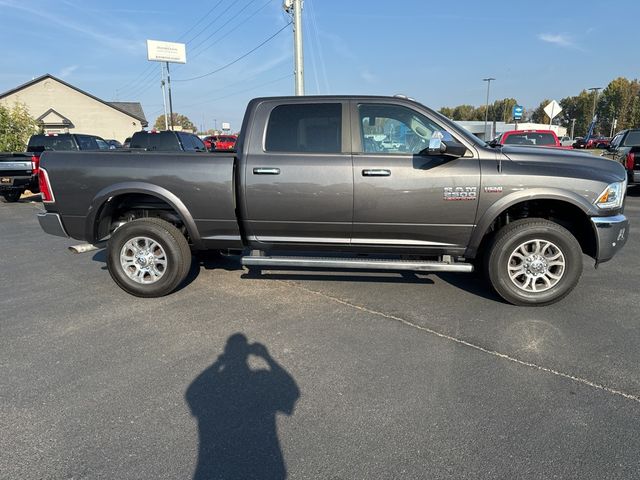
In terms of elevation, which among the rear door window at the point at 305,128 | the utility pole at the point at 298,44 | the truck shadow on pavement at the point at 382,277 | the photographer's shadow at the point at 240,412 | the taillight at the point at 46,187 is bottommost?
the photographer's shadow at the point at 240,412

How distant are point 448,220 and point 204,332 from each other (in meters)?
2.56

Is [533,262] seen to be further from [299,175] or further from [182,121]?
[182,121]

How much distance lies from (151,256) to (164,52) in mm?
52262

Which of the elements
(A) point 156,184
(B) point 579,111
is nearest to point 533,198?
(A) point 156,184

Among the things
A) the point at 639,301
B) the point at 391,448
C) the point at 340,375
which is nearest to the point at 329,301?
the point at 340,375

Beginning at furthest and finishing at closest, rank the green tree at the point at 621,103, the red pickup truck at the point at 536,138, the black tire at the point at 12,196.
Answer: the green tree at the point at 621,103
the black tire at the point at 12,196
the red pickup truck at the point at 536,138

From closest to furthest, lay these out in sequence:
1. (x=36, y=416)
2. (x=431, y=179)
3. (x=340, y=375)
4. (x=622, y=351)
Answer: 1. (x=36, y=416)
2. (x=340, y=375)
3. (x=622, y=351)
4. (x=431, y=179)

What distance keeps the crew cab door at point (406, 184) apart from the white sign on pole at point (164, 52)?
170 ft

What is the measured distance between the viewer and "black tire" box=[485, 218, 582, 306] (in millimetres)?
4047

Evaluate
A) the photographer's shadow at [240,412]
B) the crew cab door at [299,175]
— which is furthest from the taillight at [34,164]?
the photographer's shadow at [240,412]

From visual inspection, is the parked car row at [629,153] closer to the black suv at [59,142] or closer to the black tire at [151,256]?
the black tire at [151,256]

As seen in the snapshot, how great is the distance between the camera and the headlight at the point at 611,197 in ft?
13.0

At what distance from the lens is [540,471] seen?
7.04ft

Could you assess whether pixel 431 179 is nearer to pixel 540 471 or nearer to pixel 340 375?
pixel 340 375
